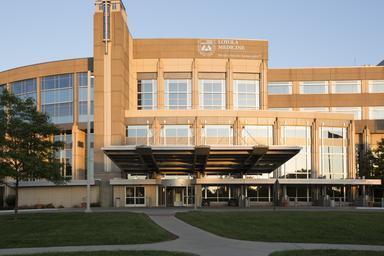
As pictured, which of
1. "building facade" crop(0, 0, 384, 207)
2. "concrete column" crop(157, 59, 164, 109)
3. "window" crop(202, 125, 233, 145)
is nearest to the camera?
"building facade" crop(0, 0, 384, 207)


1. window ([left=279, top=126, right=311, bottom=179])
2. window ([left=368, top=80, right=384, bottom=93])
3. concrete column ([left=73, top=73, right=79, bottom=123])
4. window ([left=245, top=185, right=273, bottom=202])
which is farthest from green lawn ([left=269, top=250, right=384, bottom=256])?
window ([left=368, top=80, right=384, bottom=93])

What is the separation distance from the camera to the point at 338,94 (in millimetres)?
73062

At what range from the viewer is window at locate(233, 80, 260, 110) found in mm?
69750

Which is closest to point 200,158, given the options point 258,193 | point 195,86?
point 258,193

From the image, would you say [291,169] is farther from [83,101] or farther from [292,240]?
[292,240]

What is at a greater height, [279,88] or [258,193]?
[279,88]

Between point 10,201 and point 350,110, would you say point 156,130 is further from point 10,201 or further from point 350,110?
point 350,110

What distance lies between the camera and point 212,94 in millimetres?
69375

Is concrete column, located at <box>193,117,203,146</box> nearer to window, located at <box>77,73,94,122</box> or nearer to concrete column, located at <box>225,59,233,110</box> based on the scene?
concrete column, located at <box>225,59,233,110</box>

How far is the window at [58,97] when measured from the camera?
6594 centimetres

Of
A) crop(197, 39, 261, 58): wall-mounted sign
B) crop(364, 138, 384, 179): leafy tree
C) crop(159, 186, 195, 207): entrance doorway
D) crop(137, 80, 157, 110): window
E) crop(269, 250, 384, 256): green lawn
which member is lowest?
crop(159, 186, 195, 207): entrance doorway

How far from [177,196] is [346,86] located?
1151 inches

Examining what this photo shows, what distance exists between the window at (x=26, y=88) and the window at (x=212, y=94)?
2082 centimetres

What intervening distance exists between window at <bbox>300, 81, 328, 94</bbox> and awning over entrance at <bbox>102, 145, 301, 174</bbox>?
1696 cm
